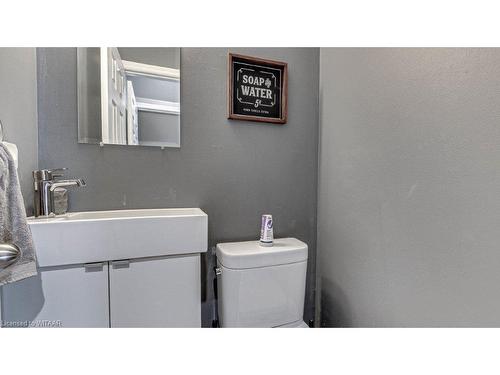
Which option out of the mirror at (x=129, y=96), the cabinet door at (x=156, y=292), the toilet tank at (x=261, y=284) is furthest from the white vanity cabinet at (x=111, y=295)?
the mirror at (x=129, y=96)

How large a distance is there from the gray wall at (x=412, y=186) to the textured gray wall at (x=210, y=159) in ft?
0.42

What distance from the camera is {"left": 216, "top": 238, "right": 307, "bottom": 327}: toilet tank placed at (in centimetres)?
96

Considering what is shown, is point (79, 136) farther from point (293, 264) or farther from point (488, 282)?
point (488, 282)

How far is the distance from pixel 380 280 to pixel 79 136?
51.0 inches

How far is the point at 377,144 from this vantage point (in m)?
0.94

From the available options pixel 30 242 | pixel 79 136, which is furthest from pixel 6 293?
pixel 79 136

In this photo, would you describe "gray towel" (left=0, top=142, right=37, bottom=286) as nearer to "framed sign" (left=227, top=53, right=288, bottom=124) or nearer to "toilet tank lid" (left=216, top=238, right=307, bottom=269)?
"toilet tank lid" (left=216, top=238, right=307, bottom=269)

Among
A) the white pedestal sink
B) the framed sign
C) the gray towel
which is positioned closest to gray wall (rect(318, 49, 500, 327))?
the framed sign

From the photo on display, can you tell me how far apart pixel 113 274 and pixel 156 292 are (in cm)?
16

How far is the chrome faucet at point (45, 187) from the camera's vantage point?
876 mm

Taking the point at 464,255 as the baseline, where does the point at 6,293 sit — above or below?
below

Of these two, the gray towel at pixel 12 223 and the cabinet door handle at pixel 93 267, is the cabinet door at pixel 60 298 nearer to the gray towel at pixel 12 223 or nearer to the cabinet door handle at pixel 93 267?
the cabinet door handle at pixel 93 267
